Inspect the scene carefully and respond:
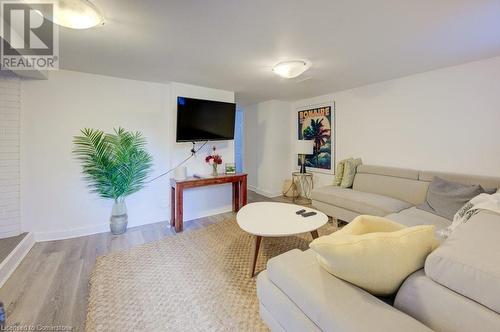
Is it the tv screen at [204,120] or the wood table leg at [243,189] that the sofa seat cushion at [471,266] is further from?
the tv screen at [204,120]

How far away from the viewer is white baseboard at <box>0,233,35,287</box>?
1905 millimetres

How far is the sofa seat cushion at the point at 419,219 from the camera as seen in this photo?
203 cm

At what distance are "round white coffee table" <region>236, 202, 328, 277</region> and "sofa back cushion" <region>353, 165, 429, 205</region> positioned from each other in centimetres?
141

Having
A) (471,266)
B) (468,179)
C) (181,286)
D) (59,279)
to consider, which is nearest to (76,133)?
(59,279)

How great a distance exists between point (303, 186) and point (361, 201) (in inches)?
75.1

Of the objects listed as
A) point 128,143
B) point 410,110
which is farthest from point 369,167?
point 128,143

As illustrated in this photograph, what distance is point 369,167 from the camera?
335cm

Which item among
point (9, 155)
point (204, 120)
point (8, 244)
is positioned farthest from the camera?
point (204, 120)

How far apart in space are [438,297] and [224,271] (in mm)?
1633

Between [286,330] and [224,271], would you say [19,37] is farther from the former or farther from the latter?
[286,330]

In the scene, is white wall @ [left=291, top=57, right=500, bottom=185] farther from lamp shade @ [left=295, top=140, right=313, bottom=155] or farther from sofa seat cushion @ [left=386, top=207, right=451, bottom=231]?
sofa seat cushion @ [left=386, top=207, right=451, bottom=231]

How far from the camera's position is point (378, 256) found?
881 millimetres

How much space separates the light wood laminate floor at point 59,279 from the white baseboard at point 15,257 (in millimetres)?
44

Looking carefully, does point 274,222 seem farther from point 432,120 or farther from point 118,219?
point 432,120
